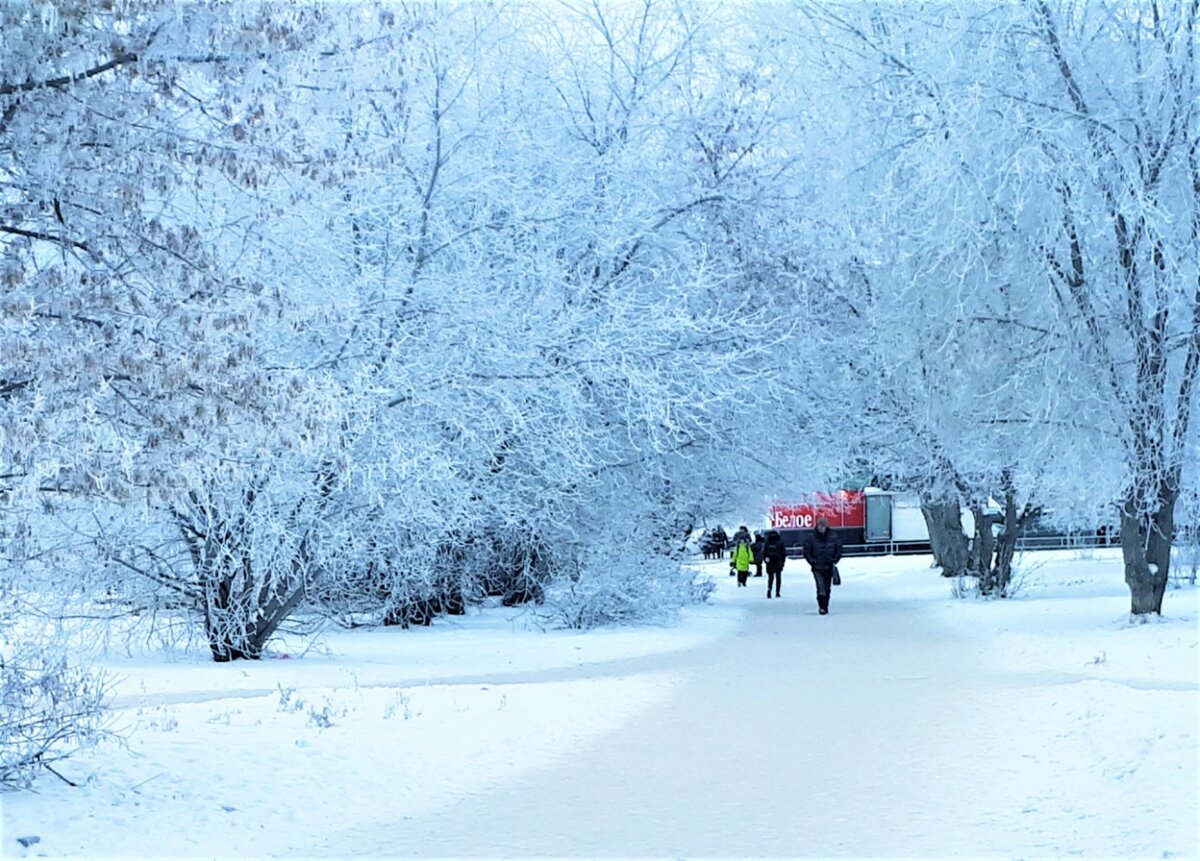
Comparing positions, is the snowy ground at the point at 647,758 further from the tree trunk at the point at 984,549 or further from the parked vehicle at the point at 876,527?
the parked vehicle at the point at 876,527

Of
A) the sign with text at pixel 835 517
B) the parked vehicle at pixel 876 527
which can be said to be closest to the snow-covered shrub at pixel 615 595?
the sign with text at pixel 835 517

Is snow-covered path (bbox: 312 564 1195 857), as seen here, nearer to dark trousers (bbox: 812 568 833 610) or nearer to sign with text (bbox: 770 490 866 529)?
dark trousers (bbox: 812 568 833 610)

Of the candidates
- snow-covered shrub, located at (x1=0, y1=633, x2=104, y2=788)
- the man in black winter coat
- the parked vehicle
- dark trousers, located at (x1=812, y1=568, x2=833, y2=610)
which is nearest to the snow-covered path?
snow-covered shrub, located at (x1=0, y1=633, x2=104, y2=788)

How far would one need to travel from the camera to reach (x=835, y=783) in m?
9.06

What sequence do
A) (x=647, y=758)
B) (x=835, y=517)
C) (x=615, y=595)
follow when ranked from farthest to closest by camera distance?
(x=835, y=517), (x=615, y=595), (x=647, y=758)

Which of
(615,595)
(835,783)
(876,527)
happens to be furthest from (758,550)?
(835,783)

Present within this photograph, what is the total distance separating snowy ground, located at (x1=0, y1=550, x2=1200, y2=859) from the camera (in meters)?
7.52

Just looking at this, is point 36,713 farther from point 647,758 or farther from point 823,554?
point 823,554

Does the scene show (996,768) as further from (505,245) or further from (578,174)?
(578,174)

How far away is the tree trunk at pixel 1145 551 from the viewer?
19031mm

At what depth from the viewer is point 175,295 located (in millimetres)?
7406

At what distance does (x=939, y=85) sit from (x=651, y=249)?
561cm

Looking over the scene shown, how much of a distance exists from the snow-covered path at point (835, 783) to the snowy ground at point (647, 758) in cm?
3

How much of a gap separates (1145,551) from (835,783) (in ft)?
38.9
